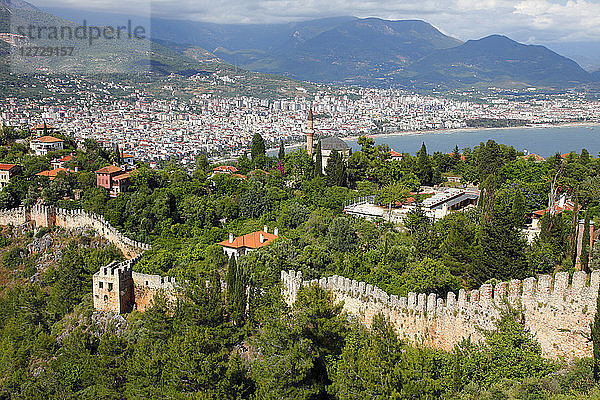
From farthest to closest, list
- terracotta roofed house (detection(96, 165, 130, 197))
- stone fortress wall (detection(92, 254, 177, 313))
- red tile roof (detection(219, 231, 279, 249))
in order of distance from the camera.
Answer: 1. terracotta roofed house (detection(96, 165, 130, 197))
2. red tile roof (detection(219, 231, 279, 249))
3. stone fortress wall (detection(92, 254, 177, 313))

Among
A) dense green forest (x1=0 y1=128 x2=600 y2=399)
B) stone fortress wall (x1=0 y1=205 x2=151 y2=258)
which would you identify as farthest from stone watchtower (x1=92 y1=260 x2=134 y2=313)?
stone fortress wall (x1=0 y1=205 x2=151 y2=258)

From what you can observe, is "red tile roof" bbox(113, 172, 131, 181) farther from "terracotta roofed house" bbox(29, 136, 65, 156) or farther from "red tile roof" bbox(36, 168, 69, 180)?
"terracotta roofed house" bbox(29, 136, 65, 156)

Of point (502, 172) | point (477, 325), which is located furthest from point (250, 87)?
point (477, 325)

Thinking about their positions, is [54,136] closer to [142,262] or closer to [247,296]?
[142,262]

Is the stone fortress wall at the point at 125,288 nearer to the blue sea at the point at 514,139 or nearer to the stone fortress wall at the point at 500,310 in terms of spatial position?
the stone fortress wall at the point at 500,310

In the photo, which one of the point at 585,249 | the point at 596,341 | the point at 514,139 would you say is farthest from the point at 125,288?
the point at 514,139

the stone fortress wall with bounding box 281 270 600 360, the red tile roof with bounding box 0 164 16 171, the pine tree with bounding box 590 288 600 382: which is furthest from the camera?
the red tile roof with bounding box 0 164 16 171

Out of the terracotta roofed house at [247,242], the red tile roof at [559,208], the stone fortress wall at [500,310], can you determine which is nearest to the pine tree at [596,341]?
the stone fortress wall at [500,310]
